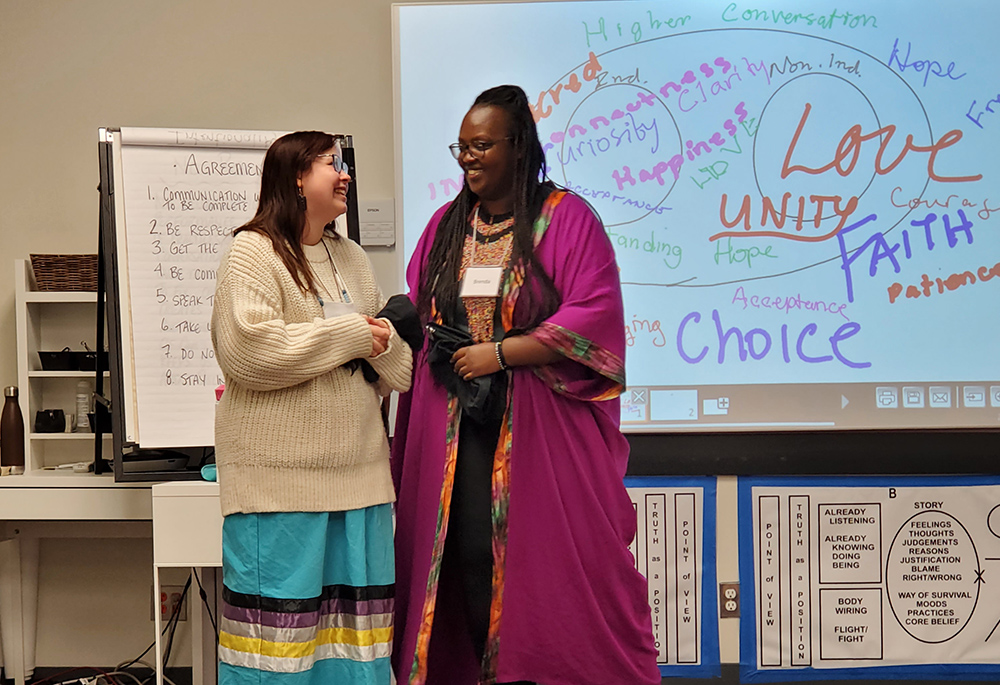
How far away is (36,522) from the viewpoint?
114 inches

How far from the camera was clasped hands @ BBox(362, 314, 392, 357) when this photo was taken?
1.72 m

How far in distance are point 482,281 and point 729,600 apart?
1.49 m

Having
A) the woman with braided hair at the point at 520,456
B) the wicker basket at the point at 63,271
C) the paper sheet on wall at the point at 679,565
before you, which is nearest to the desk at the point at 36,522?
the wicker basket at the point at 63,271

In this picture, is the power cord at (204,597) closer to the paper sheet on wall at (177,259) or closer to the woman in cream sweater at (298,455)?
the paper sheet on wall at (177,259)

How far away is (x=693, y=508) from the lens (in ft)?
8.89

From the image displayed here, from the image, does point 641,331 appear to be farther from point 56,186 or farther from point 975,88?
point 56,186

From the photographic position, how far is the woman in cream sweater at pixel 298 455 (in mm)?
1641

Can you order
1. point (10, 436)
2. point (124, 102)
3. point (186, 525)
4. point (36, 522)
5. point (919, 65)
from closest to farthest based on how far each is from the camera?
point (186, 525) < point (919, 65) < point (10, 436) < point (36, 522) < point (124, 102)

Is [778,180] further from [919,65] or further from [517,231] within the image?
[517,231]

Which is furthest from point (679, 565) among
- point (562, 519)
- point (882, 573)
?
point (562, 519)

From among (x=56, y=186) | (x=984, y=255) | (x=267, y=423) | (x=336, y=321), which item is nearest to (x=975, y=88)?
(x=984, y=255)

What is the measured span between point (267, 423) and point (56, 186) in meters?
1.85

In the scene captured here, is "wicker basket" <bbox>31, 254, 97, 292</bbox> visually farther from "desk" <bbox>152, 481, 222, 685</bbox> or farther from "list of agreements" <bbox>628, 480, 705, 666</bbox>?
"list of agreements" <bbox>628, 480, 705, 666</bbox>

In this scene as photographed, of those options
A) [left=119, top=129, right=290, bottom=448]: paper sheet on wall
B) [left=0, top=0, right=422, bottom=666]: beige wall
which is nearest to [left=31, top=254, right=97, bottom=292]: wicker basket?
[left=0, top=0, right=422, bottom=666]: beige wall
